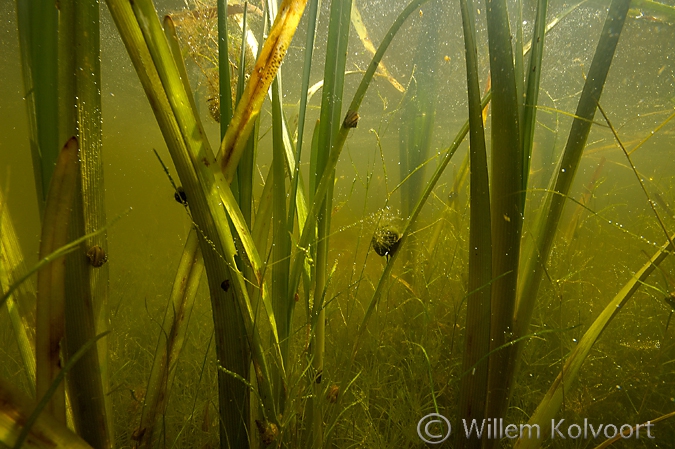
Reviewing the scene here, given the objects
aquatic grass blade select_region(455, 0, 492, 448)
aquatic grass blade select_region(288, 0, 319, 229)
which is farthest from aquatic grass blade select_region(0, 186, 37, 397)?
aquatic grass blade select_region(455, 0, 492, 448)

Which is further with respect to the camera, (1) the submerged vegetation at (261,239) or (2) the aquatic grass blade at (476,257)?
(2) the aquatic grass blade at (476,257)

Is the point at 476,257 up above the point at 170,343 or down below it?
above

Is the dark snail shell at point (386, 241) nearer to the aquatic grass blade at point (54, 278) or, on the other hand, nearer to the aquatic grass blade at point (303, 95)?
the aquatic grass blade at point (303, 95)

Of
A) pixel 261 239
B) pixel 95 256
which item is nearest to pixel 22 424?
pixel 95 256

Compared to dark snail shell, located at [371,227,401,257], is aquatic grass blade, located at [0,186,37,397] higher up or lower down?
lower down

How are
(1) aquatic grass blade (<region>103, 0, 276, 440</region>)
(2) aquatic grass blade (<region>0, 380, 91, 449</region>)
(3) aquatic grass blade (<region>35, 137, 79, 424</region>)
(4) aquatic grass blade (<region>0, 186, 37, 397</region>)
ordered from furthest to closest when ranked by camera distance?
1. (4) aquatic grass blade (<region>0, 186, 37, 397</region>)
2. (1) aquatic grass blade (<region>103, 0, 276, 440</region>)
3. (3) aquatic grass blade (<region>35, 137, 79, 424</region>)
4. (2) aquatic grass blade (<region>0, 380, 91, 449</region>)

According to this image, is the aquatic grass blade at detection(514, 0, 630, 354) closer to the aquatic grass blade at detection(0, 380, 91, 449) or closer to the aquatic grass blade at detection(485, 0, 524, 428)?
the aquatic grass blade at detection(485, 0, 524, 428)

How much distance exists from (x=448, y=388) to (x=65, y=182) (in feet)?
6.78

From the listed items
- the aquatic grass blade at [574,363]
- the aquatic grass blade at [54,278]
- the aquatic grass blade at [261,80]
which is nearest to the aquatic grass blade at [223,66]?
the aquatic grass blade at [261,80]

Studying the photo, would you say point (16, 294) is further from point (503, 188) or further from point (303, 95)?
point (503, 188)

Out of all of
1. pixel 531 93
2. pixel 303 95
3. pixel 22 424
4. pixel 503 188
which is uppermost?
pixel 531 93

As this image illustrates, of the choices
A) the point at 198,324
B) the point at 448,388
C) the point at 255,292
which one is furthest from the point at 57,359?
the point at 198,324

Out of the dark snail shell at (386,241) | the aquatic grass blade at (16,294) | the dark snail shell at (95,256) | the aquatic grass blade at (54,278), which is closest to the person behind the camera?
the aquatic grass blade at (54,278)

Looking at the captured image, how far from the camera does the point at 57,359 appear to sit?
0.79m
